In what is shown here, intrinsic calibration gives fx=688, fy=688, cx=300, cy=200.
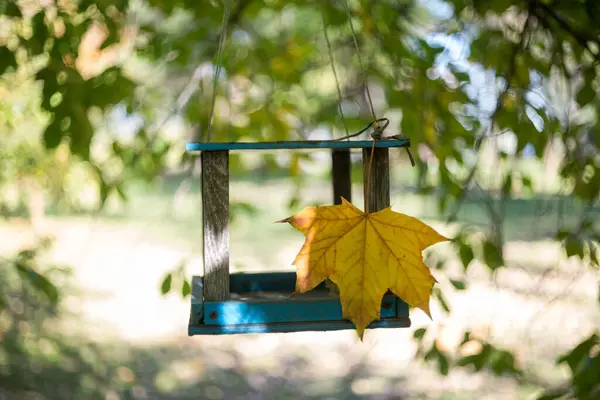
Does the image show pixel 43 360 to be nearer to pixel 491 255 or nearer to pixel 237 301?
pixel 491 255

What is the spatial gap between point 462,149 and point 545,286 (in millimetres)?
4411

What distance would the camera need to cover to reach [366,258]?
3.64 ft

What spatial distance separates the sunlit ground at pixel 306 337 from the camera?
459 cm

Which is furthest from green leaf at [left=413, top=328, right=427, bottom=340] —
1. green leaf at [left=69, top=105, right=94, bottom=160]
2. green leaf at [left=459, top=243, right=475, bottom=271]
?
green leaf at [left=69, top=105, right=94, bottom=160]

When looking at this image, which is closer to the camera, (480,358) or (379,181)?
(379,181)

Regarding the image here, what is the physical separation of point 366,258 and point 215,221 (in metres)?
0.33

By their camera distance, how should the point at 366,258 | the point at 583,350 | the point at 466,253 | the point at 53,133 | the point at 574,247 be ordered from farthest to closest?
1. the point at 466,253
2. the point at 53,133
3. the point at 574,247
4. the point at 583,350
5. the point at 366,258

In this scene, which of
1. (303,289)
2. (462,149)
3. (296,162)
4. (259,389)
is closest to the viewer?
(303,289)

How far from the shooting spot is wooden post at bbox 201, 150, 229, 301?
1271 millimetres

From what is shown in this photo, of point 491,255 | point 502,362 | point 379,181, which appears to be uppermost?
point 379,181

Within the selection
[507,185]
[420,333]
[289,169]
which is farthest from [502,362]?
[289,169]

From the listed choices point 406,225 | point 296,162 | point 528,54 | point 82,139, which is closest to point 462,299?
point 296,162

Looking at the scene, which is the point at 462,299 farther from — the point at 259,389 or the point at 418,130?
the point at 418,130

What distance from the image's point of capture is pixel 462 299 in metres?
6.57
